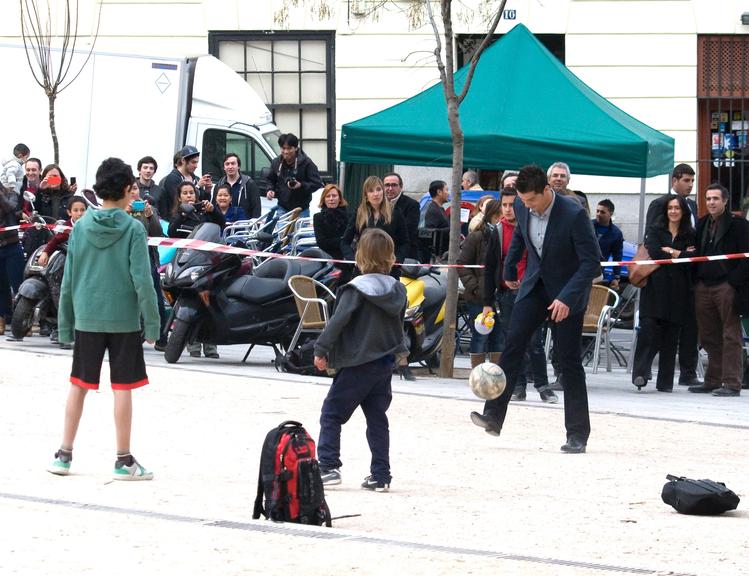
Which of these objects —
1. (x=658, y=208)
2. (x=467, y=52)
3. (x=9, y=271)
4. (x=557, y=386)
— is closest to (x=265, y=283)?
(x=557, y=386)

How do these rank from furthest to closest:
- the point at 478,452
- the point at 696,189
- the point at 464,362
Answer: the point at 696,189, the point at 464,362, the point at 478,452

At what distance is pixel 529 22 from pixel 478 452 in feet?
49.5

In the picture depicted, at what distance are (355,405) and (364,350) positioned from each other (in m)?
0.30

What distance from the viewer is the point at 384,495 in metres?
8.23

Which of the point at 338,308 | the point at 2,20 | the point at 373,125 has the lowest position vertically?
the point at 338,308

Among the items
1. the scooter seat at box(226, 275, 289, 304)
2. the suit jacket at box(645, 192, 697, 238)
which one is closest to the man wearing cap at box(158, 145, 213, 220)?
the scooter seat at box(226, 275, 289, 304)

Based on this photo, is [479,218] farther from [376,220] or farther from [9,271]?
[9,271]

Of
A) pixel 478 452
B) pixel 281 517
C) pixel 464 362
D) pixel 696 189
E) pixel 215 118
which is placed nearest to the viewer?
pixel 281 517

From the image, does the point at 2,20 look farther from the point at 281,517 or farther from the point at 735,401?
the point at 281,517

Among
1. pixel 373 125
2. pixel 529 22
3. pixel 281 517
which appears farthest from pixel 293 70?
pixel 281 517

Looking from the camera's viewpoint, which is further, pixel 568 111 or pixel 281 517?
pixel 568 111

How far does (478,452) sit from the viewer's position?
9.83 meters

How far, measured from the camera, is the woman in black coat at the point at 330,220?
50.3ft

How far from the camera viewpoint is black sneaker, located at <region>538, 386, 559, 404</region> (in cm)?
1266
